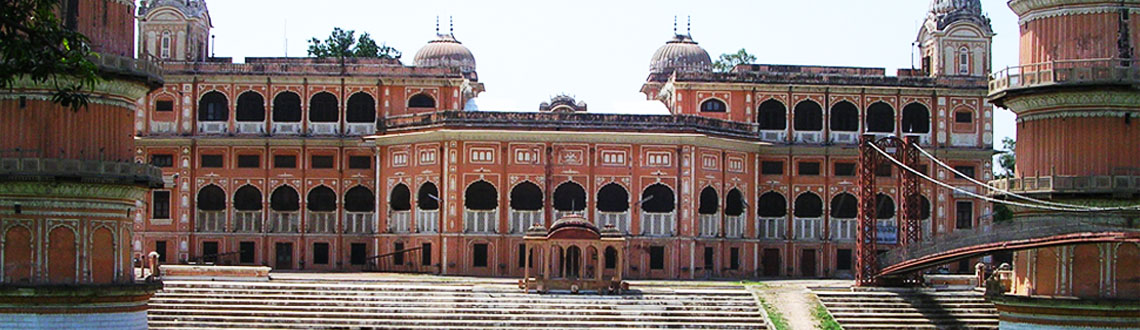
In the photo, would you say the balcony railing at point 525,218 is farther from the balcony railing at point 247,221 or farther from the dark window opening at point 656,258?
the balcony railing at point 247,221

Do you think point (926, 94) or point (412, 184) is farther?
point (926, 94)

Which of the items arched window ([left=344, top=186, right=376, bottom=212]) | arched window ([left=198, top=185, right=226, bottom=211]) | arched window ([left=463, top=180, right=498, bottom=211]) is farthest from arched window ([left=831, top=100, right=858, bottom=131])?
arched window ([left=198, top=185, right=226, bottom=211])

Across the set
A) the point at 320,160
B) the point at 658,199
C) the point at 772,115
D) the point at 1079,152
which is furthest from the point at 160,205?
the point at 1079,152

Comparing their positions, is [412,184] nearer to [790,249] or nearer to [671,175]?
[671,175]

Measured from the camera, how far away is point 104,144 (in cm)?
4038

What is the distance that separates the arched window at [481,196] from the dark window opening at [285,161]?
8456mm

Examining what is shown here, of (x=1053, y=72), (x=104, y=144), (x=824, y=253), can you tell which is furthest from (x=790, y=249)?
(x=104, y=144)

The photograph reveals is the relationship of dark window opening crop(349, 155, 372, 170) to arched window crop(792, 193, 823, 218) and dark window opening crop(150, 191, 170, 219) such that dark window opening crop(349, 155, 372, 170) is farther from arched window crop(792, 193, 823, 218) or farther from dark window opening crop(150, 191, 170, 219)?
arched window crop(792, 193, 823, 218)

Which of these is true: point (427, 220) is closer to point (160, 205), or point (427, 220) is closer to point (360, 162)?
point (360, 162)

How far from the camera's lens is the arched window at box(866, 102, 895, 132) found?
6712cm

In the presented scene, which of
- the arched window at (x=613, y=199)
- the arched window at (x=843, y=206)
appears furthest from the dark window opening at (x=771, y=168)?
the arched window at (x=613, y=199)

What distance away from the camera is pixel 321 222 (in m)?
65.2

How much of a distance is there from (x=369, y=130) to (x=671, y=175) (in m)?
12.5

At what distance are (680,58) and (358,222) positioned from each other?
15982 mm
